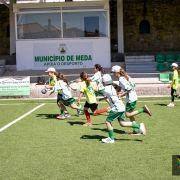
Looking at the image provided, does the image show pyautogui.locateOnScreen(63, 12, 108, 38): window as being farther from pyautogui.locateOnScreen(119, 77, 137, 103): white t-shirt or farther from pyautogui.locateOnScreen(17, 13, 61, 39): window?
pyautogui.locateOnScreen(119, 77, 137, 103): white t-shirt

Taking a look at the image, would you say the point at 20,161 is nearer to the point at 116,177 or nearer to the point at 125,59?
the point at 116,177

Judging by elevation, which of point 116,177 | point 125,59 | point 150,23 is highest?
point 150,23

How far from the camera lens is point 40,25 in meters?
29.8

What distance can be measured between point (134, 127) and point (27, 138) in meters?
2.57

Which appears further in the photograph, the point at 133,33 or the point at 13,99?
the point at 133,33

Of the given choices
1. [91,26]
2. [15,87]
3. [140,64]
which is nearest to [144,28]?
A: [140,64]

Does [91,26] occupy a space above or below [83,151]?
above

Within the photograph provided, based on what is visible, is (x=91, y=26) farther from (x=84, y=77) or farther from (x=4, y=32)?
(x=84, y=77)

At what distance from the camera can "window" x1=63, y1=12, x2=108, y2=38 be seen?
2992 cm

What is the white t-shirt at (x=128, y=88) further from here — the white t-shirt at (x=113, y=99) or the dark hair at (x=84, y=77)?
the dark hair at (x=84, y=77)

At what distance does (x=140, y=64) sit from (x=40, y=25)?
22.7 feet

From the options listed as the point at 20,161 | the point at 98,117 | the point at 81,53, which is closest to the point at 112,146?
the point at 20,161

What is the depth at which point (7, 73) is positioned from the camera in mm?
30812

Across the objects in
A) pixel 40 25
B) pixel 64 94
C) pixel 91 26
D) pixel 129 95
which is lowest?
pixel 64 94
